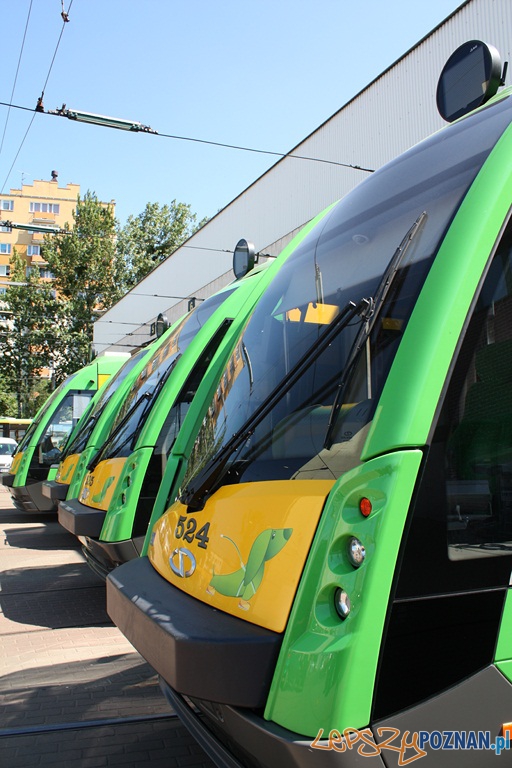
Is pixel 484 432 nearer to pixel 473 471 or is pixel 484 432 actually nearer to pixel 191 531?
pixel 473 471

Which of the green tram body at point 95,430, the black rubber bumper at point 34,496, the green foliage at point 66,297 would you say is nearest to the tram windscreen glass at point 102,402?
the green tram body at point 95,430

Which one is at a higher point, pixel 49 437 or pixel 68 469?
pixel 49 437

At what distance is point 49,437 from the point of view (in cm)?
1180

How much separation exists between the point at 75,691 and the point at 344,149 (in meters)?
12.8

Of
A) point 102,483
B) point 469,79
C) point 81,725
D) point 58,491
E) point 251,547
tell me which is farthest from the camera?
point 58,491

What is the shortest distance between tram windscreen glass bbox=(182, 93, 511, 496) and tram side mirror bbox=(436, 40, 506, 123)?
1.10 ft

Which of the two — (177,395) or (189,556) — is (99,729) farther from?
(177,395)

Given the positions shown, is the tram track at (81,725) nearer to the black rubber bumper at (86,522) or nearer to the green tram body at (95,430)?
the black rubber bumper at (86,522)

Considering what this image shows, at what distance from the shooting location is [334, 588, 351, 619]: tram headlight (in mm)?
1910

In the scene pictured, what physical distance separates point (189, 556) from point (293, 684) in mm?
821

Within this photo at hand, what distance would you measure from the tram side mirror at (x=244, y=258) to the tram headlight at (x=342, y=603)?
14.1 feet

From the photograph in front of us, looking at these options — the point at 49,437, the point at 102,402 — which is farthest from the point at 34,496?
the point at 102,402

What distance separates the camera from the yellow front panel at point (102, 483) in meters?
5.92

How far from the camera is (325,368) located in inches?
99.0
